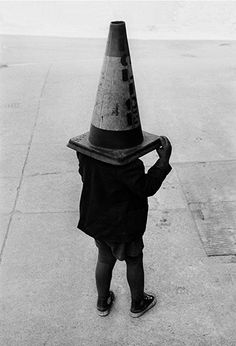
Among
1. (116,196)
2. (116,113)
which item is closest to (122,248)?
(116,196)

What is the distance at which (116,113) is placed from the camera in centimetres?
259

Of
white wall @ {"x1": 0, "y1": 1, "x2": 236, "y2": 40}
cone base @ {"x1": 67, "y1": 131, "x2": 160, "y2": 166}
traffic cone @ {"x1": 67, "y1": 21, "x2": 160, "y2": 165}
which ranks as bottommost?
white wall @ {"x1": 0, "y1": 1, "x2": 236, "y2": 40}

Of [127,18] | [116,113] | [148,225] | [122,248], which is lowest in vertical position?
[127,18]

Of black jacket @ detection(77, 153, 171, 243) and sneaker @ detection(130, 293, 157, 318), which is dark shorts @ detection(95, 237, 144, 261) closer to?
black jacket @ detection(77, 153, 171, 243)

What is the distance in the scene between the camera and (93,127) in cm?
268

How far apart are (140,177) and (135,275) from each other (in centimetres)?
89

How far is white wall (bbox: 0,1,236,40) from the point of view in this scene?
53.7ft

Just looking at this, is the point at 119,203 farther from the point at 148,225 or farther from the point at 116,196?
the point at 148,225

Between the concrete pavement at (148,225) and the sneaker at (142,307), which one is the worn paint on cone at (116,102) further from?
the concrete pavement at (148,225)

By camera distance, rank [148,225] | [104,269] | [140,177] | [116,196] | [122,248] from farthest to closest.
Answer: [148,225] < [104,269] < [122,248] < [116,196] < [140,177]

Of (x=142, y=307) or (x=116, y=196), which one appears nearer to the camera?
(x=116, y=196)

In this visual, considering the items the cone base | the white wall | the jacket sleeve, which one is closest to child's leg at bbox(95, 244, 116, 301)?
the jacket sleeve

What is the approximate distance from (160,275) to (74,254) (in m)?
0.79

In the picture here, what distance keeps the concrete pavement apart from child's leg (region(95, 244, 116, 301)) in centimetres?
20
